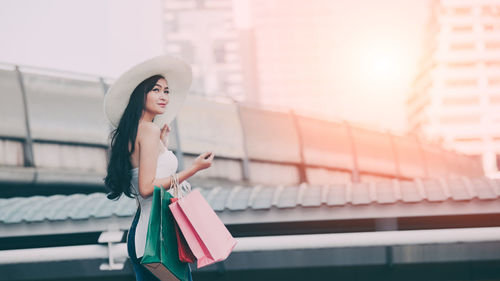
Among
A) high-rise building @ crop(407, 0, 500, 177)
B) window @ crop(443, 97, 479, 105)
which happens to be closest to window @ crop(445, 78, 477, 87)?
high-rise building @ crop(407, 0, 500, 177)

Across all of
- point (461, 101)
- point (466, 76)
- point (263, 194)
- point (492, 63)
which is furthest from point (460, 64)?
point (263, 194)

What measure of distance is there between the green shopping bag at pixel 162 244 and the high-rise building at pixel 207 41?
6397 inches

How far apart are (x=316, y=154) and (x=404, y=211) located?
80.7ft

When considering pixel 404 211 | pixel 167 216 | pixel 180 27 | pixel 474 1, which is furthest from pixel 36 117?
pixel 180 27

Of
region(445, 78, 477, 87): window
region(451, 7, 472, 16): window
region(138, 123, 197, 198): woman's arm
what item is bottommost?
region(445, 78, 477, 87): window

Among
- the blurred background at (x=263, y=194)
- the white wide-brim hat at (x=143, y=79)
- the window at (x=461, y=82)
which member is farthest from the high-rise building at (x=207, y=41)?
the white wide-brim hat at (x=143, y=79)

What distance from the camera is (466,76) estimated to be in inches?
4166

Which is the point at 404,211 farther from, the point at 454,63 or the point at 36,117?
the point at 454,63

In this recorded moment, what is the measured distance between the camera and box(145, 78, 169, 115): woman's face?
3.05 metres

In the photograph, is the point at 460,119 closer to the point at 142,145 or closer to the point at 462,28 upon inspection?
the point at 462,28

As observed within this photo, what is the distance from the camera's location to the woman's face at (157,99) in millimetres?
3047

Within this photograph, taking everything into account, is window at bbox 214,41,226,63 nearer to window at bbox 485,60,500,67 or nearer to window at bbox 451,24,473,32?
window at bbox 451,24,473,32

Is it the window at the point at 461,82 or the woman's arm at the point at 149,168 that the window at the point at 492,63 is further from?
the woman's arm at the point at 149,168

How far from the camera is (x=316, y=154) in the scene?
99.3ft
